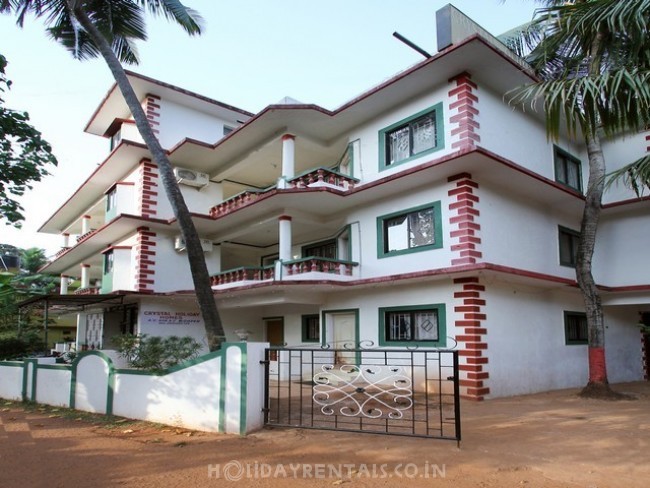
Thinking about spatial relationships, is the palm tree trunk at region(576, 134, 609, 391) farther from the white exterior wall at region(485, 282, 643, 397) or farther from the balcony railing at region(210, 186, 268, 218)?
the balcony railing at region(210, 186, 268, 218)

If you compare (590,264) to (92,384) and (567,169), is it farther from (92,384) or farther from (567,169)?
(92,384)

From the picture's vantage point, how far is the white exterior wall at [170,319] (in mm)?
18391

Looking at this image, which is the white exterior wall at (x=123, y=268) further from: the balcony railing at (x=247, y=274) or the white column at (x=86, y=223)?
the white column at (x=86, y=223)

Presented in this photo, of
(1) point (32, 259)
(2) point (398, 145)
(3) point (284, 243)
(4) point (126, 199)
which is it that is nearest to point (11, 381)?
(3) point (284, 243)

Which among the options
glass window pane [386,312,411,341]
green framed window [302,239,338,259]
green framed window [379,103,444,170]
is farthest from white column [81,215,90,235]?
glass window pane [386,312,411,341]

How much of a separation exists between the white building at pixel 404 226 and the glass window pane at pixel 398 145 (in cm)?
5

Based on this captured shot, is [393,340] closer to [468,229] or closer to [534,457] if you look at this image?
[468,229]

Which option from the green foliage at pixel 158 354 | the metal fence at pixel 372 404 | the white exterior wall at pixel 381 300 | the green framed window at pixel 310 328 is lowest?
the metal fence at pixel 372 404

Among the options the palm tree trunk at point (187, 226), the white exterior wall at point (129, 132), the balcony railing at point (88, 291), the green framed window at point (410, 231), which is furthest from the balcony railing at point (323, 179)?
the balcony railing at point (88, 291)

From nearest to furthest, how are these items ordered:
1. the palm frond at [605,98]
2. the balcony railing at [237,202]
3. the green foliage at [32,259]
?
the palm frond at [605,98], the balcony railing at [237,202], the green foliage at [32,259]

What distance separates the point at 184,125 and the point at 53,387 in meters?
12.6

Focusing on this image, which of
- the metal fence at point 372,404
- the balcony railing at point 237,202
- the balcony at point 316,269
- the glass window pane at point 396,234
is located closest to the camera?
the metal fence at point 372,404

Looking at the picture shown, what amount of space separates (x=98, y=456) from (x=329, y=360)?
9483 millimetres

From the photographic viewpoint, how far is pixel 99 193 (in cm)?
2505
